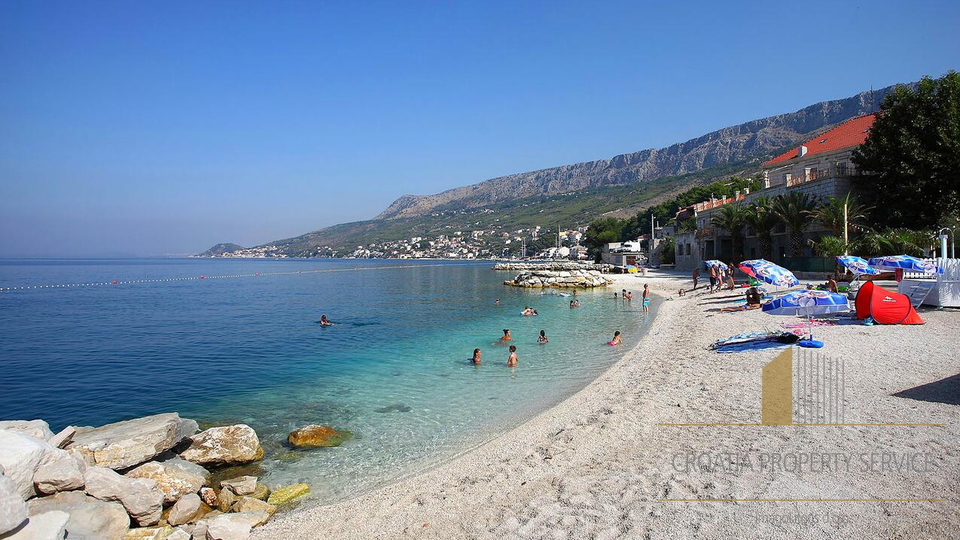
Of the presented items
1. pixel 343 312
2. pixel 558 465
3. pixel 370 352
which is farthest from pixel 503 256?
pixel 558 465

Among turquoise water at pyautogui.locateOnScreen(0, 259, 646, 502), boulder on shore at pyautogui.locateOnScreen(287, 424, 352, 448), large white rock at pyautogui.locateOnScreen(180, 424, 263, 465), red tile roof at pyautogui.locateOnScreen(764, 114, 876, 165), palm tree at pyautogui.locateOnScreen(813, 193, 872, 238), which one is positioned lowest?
turquoise water at pyautogui.locateOnScreen(0, 259, 646, 502)

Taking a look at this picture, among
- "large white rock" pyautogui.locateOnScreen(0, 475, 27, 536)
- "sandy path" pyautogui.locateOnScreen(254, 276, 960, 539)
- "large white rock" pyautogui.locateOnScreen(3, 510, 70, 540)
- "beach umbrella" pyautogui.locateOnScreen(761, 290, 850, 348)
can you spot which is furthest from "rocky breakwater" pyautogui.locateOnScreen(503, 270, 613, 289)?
"large white rock" pyautogui.locateOnScreen(0, 475, 27, 536)

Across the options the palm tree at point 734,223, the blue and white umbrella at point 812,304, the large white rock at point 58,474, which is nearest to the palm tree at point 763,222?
the palm tree at point 734,223

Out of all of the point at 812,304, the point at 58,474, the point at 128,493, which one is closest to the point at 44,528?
the point at 58,474

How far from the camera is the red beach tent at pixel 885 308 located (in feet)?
46.2

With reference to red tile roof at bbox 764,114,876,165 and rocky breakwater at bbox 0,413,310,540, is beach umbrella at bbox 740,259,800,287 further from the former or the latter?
red tile roof at bbox 764,114,876,165

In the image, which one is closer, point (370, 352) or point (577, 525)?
point (577, 525)

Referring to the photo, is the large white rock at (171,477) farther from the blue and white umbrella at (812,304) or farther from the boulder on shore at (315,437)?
the blue and white umbrella at (812,304)

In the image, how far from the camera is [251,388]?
13.6m

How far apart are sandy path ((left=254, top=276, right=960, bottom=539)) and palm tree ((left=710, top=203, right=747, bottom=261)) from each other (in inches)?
1284

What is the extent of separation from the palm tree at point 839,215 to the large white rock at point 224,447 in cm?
3189

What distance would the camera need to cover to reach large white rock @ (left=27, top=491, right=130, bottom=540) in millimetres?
5646

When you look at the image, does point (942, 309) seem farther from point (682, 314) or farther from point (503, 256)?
point (503, 256)

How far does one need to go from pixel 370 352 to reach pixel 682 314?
1356 cm
